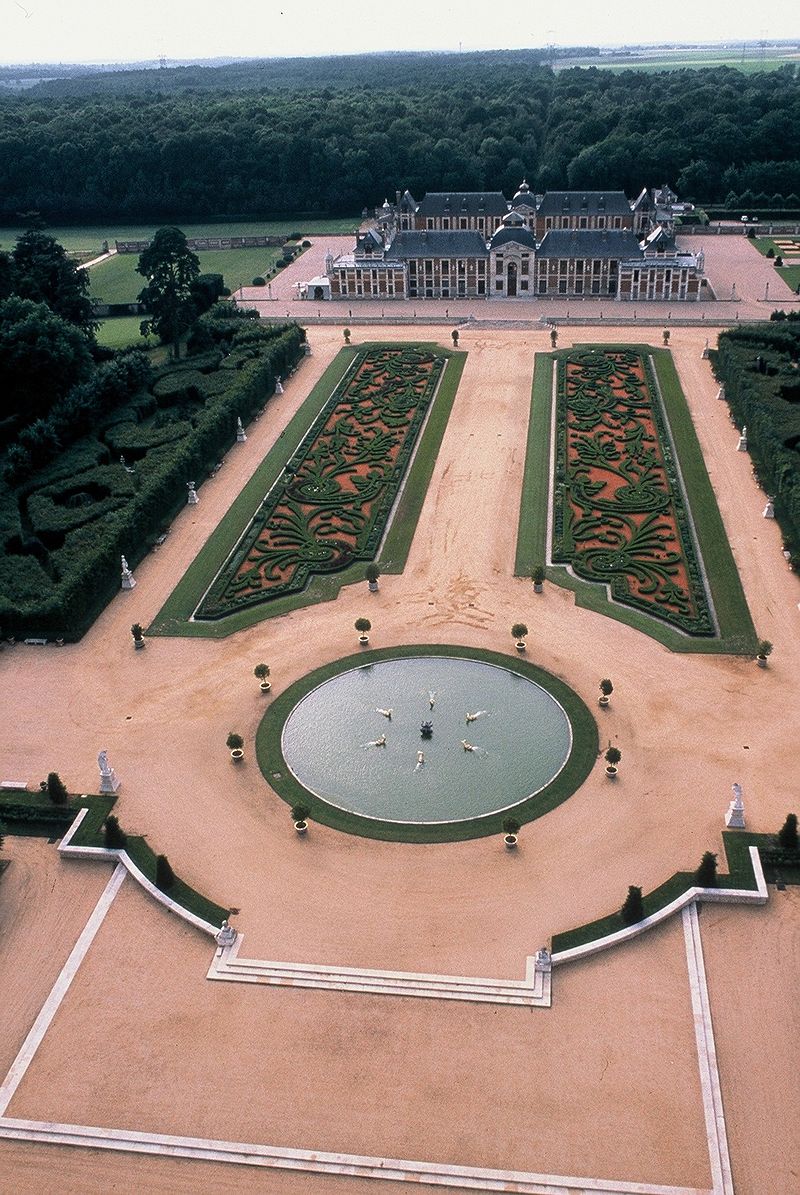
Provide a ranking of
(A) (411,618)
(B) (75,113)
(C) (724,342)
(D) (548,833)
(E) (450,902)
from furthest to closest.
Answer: (B) (75,113) < (C) (724,342) < (A) (411,618) < (D) (548,833) < (E) (450,902)

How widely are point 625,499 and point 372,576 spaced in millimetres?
17839

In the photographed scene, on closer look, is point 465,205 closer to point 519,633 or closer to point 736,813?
point 519,633

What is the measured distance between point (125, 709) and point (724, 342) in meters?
59.5

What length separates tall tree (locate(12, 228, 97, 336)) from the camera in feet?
291

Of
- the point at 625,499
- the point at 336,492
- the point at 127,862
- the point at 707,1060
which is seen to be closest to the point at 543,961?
the point at 707,1060

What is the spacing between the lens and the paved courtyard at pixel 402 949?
89.6 feet

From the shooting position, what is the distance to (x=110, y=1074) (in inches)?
1164

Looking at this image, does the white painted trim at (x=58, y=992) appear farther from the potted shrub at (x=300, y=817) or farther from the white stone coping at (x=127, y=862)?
the potted shrub at (x=300, y=817)

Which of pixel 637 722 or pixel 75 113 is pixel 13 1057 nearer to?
pixel 637 722

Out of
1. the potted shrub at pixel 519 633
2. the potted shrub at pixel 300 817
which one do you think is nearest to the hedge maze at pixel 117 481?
the potted shrub at pixel 300 817

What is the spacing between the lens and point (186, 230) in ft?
496

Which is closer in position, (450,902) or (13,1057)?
(13,1057)

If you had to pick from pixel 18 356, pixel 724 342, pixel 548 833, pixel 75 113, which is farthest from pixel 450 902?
pixel 75 113

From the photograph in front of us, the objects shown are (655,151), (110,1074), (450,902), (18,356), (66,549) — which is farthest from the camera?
(655,151)
